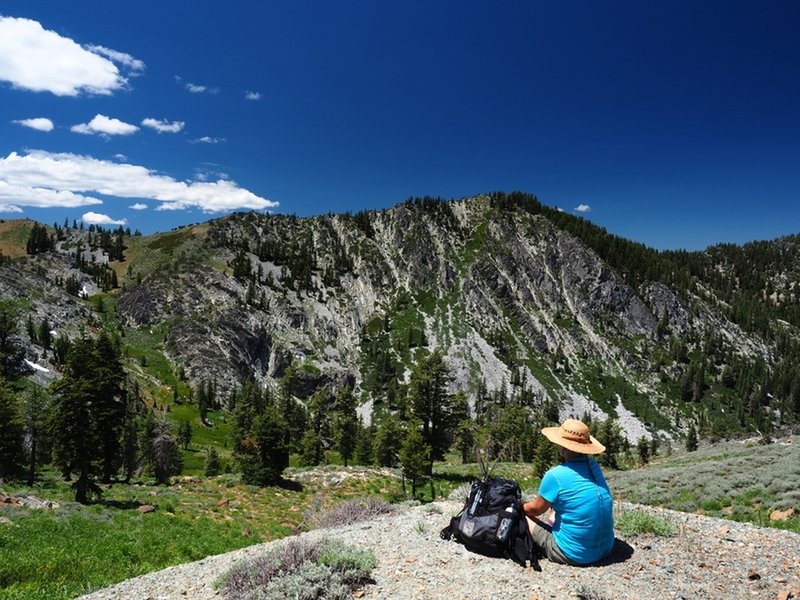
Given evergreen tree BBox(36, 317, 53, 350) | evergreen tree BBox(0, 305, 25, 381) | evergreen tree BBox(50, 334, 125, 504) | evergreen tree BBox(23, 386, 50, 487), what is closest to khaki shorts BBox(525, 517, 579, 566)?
evergreen tree BBox(50, 334, 125, 504)

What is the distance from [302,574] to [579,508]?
209 inches

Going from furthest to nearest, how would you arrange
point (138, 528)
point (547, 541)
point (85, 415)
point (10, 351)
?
point (10, 351)
point (85, 415)
point (138, 528)
point (547, 541)

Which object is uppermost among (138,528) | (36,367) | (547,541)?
(547,541)

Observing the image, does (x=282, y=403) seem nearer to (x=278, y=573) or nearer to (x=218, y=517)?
(x=218, y=517)

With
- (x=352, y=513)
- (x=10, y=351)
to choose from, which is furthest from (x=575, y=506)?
(x=10, y=351)

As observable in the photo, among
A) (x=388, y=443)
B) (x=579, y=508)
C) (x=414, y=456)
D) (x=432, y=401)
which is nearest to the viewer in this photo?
(x=579, y=508)

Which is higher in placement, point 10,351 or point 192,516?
point 10,351

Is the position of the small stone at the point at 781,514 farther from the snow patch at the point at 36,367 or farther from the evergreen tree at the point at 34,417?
the snow patch at the point at 36,367

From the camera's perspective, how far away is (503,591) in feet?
24.6

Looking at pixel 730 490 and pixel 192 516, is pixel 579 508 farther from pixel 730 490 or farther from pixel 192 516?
pixel 192 516

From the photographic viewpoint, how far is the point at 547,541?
8617 mm

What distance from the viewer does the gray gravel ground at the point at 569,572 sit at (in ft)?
25.4

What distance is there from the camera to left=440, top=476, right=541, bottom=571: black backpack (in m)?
8.57

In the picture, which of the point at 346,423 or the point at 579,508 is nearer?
the point at 579,508
